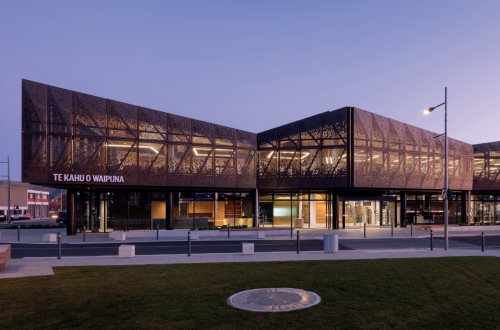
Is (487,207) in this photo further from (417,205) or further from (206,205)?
(206,205)

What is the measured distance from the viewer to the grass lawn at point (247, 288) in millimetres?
6527

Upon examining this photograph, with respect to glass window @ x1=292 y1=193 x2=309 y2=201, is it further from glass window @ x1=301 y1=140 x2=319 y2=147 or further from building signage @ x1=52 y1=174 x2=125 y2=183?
building signage @ x1=52 y1=174 x2=125 y2=183

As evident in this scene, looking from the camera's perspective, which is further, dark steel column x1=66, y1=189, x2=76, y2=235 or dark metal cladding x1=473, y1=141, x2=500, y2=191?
dark metal cladding x1=473, y1=141, x2=500, y2=191

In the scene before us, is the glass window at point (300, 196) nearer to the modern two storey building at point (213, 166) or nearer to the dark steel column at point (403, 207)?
the modern two storey building at point (213, 166)

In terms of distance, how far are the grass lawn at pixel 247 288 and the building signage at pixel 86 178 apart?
1539cm

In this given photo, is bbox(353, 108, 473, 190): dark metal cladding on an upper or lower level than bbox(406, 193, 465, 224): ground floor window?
upper

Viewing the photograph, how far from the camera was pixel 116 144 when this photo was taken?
1070 inches

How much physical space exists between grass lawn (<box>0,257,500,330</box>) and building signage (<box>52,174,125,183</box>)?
15387 mm

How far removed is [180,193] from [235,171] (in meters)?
5.57

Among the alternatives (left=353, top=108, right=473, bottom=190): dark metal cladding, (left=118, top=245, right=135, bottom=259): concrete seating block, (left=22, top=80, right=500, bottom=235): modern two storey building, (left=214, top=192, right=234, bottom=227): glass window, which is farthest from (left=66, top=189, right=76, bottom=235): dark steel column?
(left=353, top=108, right=473, bottom=190): dark metal cladding

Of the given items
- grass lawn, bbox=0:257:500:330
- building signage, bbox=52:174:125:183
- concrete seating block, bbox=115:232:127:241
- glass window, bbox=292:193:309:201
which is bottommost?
concrete seating block, bbox=115:232:127:241

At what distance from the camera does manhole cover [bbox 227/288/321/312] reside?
7.42 m

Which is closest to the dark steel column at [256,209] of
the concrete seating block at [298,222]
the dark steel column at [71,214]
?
the concrete seating block at [298,222]

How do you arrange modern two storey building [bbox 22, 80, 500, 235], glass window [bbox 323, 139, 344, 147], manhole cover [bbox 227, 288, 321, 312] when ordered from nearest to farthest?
manhole cover [bbox 227, 288, 321, 312], modern two storey building [bbox 22, 80, 500, 235], glass window [bbox 323, 139, 344, 147]
